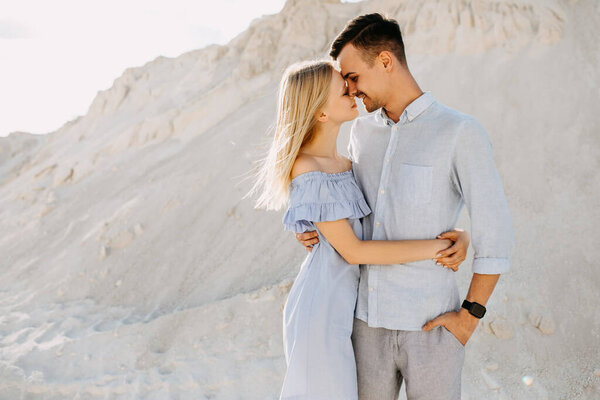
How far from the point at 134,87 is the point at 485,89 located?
8077 millimetres

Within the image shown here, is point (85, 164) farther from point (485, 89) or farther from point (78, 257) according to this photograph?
point (485, 89)

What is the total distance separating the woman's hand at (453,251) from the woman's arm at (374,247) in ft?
0.06

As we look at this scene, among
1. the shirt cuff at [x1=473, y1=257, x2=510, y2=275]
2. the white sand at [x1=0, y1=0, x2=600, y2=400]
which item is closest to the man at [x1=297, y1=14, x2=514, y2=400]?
the shirt cuff at [x1=473, y1=257, x2=510, y2=275]

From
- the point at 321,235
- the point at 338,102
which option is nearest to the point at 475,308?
the point at 321,235

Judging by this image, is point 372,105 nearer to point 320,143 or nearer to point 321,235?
point 320,143

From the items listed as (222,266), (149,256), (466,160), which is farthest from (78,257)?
(466,160)

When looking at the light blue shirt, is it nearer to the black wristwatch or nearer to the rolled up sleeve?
the rolled up sleeve

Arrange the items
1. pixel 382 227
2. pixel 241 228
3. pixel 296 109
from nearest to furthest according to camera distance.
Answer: pixel 382 227 → pixel 296 109 → pixel 241 228

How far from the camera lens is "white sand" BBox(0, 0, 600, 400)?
423cm

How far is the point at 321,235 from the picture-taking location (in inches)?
89.0

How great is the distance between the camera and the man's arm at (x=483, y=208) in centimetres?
192

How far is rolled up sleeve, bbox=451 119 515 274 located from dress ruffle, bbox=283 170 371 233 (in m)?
0.51

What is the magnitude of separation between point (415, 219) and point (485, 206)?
300 millimetres

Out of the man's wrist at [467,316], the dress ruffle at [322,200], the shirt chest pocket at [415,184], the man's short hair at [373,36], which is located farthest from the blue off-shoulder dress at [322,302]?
the man's short hair at [373,36]
